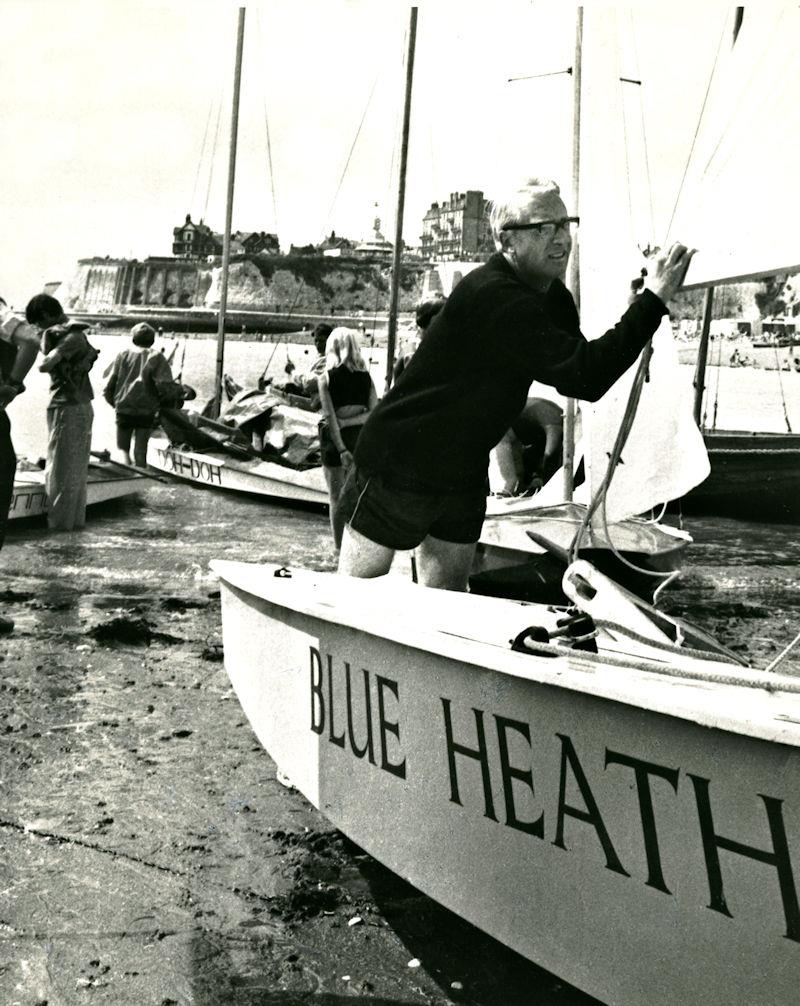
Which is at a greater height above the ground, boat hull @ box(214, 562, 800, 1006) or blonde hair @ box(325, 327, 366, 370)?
blonde hair @ box(325, 327, 366, 370)

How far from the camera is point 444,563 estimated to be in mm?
3889

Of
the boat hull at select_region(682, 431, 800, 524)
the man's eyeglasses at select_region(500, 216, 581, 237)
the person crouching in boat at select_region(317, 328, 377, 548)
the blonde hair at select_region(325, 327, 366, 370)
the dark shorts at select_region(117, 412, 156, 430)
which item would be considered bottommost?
the boat hull at select_region(682, 431, 800, 524)

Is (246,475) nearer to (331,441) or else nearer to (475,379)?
(331,441)

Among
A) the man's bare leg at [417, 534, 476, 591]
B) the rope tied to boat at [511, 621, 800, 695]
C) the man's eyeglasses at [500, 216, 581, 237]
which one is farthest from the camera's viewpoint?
the man's bare leg at [417, 534, 476, 591]

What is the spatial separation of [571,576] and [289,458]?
10.1 m

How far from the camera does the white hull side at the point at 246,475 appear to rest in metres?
12.6

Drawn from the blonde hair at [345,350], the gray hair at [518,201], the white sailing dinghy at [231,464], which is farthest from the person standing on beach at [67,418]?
the gray hair at [518,201]

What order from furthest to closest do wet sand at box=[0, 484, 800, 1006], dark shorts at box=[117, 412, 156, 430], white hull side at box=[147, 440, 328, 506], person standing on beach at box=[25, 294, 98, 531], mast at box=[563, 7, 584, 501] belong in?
dark shorts at box=[117, 412, 156, 430] → white hull side at box=[147, 440, 328, 506] → person standing on beach at box=[25, 294, 98, 531] → mast at box=[563, 7, 584, 501] → wet sand at box=[0, 484, 800, 1006]

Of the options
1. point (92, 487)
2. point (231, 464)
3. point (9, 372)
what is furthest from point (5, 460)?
point (231, 464)

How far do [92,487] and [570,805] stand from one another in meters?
9.05

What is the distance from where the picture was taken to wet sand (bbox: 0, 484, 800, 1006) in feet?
9.21

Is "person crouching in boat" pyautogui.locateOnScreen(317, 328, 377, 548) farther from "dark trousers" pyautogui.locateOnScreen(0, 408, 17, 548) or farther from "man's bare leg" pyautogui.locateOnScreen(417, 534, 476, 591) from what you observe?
"man's bare leg" pyautogui.locateOnScreen(417, 534, 476, 591)

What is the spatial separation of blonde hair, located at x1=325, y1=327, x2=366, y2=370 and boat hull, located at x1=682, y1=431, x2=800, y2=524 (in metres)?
6.71

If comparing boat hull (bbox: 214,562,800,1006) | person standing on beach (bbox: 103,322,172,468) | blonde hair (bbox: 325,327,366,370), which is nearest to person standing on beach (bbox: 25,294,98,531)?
blonde hair (bbox: 325,327,366,370)
